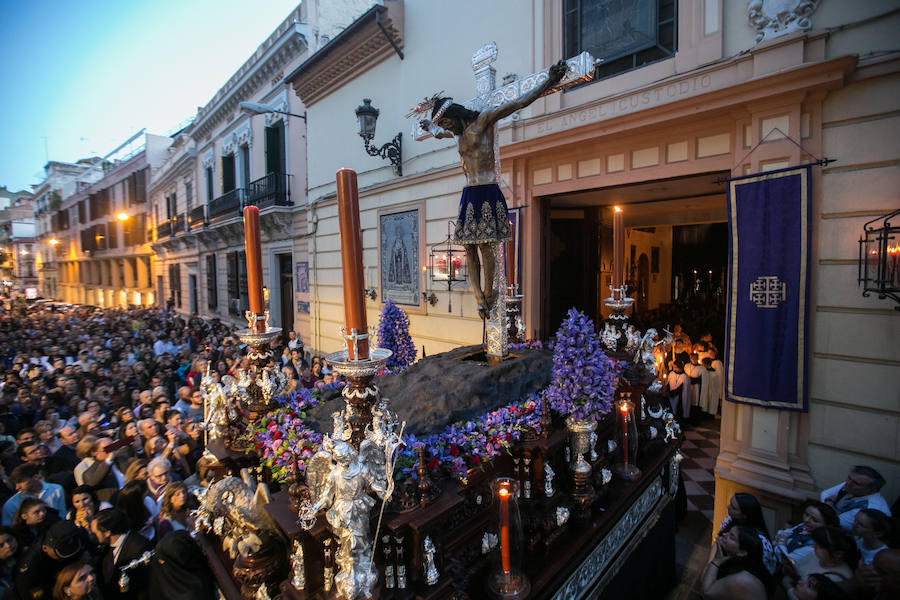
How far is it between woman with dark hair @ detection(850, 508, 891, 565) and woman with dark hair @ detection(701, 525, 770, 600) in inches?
27.9

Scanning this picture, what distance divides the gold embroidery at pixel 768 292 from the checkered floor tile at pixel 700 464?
2.75m

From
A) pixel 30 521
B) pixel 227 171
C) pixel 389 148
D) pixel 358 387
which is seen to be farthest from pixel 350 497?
pixel 227 171

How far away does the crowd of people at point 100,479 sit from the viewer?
93.7 inches

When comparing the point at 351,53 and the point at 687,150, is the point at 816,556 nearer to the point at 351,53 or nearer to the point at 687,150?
the point at 687,150

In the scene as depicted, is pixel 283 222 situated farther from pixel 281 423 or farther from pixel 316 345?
pixel 281 423

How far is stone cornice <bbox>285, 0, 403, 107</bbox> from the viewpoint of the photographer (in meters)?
8.23

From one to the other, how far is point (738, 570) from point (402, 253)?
7125 mm

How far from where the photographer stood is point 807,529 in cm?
301

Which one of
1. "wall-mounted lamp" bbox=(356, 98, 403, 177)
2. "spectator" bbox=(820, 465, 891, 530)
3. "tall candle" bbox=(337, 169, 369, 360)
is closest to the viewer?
"tall candle" bbox=(337, 169, 369, 360)

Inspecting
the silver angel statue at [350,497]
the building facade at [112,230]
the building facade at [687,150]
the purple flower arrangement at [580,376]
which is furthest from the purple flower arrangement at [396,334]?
the building facade at [112,230]

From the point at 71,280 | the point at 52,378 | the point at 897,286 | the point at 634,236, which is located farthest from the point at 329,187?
the point at 71,280

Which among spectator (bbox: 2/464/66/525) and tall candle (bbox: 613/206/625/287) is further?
tall candle (bbox: 613/206/625/287)

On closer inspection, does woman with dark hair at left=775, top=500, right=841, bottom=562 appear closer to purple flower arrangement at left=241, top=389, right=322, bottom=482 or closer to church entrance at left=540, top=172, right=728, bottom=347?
purple flower arrangement at left=241, top=389, right=322, bottom=482

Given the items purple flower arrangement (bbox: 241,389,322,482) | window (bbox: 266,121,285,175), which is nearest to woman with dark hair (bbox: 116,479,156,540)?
purple flower arrangement (bbox: 241,389,322,482)
